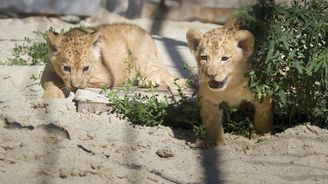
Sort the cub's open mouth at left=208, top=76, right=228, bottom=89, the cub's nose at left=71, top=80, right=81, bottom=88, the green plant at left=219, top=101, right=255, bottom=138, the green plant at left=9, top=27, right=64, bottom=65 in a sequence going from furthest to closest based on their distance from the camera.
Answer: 1. the green plant at left=9, top=27, right=64, bottom=65
2. the cub's nose at left=71, top=80, right=81, bottom=88
3. the green plant at left=219, top=101, right=255, bottom=138
4. the cub's open mouth at left=208, top=76, right=228, bottom=89

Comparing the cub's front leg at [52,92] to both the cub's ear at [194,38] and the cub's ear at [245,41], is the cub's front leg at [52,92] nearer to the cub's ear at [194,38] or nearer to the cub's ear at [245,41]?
the cub's ear at [194,38]

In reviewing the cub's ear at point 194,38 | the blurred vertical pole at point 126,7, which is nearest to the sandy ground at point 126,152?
the cub's ear at point 194,38

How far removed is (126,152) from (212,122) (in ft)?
2.91

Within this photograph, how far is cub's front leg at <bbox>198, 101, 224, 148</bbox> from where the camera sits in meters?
5.63

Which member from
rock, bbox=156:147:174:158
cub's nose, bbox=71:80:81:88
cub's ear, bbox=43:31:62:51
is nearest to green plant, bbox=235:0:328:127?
rock, bbox=156:147:174:158

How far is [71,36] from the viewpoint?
7.35 m

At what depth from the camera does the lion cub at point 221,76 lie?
5445mm

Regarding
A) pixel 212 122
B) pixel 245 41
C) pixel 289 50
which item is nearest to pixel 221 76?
pixel 245 41

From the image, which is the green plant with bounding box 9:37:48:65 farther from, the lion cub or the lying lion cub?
the lion cub

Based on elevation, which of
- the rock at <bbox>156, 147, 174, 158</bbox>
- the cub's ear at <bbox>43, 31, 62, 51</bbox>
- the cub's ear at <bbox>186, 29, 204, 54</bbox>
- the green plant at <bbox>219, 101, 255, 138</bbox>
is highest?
the cub's ear at <bbox>186, 29, 204, 54</bbox>

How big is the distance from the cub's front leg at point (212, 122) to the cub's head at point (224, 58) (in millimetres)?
244

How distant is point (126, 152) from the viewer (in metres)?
5.22

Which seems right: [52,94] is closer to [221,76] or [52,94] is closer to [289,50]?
[221,76]

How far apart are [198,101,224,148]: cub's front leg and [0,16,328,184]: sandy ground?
114 mm
